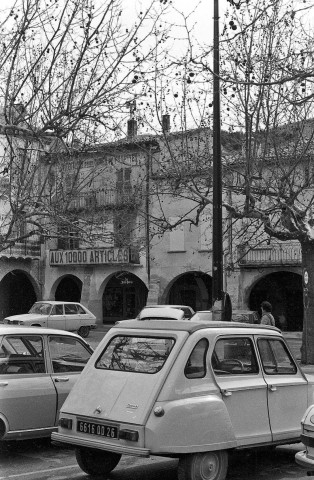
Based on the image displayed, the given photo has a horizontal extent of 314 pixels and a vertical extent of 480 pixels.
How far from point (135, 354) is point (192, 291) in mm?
32024

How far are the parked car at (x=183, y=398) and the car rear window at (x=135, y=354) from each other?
12 mm

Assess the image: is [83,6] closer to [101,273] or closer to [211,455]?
[211,455]

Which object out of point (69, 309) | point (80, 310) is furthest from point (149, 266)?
point (69, 309)

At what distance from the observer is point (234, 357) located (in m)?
8.22

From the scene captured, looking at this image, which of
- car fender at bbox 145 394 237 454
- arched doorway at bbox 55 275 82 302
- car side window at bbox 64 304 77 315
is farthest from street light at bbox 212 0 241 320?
arched doorway at bbox 55 275 82 302

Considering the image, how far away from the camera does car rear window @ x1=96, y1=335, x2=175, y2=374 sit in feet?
25.3

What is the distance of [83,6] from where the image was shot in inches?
465

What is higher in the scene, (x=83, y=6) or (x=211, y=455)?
(x=83, y=6)

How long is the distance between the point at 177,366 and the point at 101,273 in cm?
3453

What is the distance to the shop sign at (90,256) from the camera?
40.1 m

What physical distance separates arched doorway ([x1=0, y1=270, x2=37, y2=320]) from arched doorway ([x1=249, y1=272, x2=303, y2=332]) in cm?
1517

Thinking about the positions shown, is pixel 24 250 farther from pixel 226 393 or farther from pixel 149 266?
pixel 226 393

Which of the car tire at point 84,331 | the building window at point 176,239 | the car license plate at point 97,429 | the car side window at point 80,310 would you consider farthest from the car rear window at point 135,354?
the building window at point 176,239

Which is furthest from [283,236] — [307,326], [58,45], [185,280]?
[185,280]
